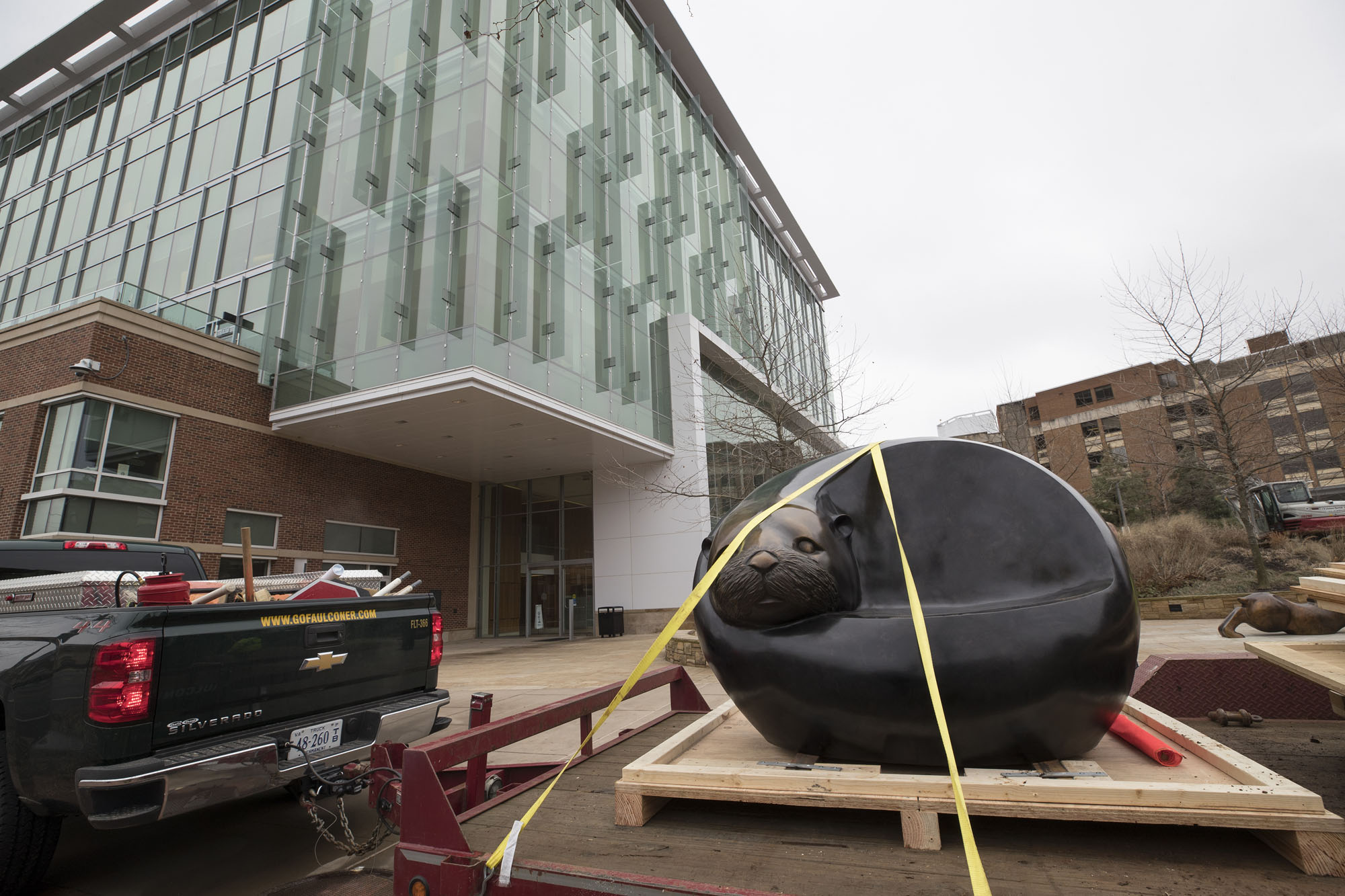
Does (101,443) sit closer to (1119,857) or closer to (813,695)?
(813,695)

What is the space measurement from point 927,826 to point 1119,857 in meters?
0.49

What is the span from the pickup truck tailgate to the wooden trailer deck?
178 centimetres

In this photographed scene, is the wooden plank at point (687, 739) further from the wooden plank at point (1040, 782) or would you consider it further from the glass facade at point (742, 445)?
the glass facade at point (742, 445)

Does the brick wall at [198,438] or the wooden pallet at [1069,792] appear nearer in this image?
the wooden pallet at [1069,792]

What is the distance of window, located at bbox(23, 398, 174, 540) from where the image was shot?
1302 centimetres

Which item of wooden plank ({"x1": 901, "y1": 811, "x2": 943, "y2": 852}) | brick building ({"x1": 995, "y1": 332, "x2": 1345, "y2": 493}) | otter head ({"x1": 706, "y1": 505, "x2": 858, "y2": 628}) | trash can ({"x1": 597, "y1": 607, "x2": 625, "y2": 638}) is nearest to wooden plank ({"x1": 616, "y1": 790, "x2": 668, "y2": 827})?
otter head ({"x1": 706, "y1": 505, "x2": 858, "y2": 628})

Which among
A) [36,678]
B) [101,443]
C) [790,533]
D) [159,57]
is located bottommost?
[36,678]

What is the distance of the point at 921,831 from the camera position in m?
1.92

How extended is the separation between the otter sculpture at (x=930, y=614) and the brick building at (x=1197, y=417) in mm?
14920

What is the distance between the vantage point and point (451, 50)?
16875 millimetres

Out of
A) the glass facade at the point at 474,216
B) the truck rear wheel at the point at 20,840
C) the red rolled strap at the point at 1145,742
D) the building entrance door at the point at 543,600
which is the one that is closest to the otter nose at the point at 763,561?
the red rolled strap at the point at 1145,742

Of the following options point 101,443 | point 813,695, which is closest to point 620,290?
point 101,443

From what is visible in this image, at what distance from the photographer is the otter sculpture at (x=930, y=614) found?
2.14 meters

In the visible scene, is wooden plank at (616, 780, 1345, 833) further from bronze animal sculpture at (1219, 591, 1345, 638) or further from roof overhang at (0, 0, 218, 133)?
roof overhang at (0, 0, 218, 133)
